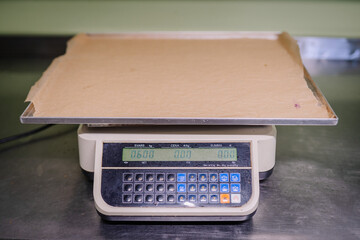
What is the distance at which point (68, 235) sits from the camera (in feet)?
2.54

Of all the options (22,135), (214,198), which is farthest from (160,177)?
(22,135)

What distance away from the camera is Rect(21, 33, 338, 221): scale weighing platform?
30.0 inches

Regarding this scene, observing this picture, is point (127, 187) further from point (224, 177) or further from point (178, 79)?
point (178, 79)

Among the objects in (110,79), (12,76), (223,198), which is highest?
(110,79)

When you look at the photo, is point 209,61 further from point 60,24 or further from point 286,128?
point 60,24

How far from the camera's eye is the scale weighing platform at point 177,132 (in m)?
0.76

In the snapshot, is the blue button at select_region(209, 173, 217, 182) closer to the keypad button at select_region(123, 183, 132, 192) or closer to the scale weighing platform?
the scale weighing platform

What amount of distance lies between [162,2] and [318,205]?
1077 millimetres

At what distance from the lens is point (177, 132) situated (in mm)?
818

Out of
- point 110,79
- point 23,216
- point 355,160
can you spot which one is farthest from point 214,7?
point 23,216

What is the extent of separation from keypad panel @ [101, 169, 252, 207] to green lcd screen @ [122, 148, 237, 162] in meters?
0.03

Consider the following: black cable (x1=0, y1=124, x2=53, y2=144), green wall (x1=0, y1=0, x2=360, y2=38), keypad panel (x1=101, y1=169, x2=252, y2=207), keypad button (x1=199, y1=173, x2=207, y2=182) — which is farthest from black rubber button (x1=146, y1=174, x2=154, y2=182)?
green wall (x1=0, y1=0, x2=360, y2=38)

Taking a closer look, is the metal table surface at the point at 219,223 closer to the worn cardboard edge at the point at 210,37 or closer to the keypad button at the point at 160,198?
the keypad button at the point at 160,198

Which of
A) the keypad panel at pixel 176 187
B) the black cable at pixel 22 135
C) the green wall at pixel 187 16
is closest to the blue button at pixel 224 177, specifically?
the keypad panel at pixel 176 187
